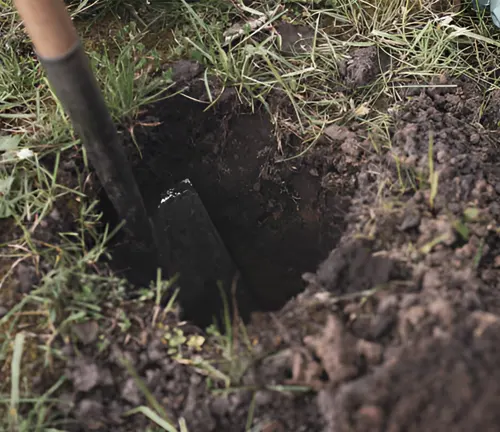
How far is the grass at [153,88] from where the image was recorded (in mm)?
1424

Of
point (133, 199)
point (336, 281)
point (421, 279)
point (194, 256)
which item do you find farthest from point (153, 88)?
point (421, 279)

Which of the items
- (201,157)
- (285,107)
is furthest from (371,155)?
(201,157)

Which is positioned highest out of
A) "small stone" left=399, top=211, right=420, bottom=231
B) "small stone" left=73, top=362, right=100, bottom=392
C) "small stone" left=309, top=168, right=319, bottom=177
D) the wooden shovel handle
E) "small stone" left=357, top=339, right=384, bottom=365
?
the wooden shovel handle

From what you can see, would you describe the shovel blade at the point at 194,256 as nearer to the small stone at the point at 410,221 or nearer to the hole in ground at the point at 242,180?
the hole in ground at the point at 242,180

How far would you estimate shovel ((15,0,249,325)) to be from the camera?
4.18 ft

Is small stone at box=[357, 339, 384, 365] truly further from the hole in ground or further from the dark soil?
the hole in ground

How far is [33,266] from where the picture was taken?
1.48 meters

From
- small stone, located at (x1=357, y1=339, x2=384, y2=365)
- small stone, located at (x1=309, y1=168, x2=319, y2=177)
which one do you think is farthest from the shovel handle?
small stone, located at (x1=357, y1=339, x2=384, y2=365)

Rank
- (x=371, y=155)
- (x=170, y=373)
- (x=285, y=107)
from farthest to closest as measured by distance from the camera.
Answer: (x=285, y=107)
(x=371, y=155)
(x=170, y=373)

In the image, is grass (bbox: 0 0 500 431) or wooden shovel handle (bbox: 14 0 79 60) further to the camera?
grass (bbox: 0 0 500 431)

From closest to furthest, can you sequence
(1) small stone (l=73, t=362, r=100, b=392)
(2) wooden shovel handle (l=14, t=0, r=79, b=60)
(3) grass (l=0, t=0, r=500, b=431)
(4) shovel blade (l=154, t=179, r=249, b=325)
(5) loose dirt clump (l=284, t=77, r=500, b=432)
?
(5) loose dirt clump (l=284, t=77, r=500, b=432) < (2) wooden shovel handle (l=14, t=0, r=79, b=60) < (1) small stone (l=73, t=362, r=100, b=392) < (3) grass (l=0, t=0, r=500, b=431) < (4) shovel blade (l=154, t=179, r=249, b=325)

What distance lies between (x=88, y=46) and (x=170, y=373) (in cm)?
121

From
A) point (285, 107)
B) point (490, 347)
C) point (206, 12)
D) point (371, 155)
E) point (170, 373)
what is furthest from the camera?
point (206, 12)

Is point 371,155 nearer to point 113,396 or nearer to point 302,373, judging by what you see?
point 302,373
